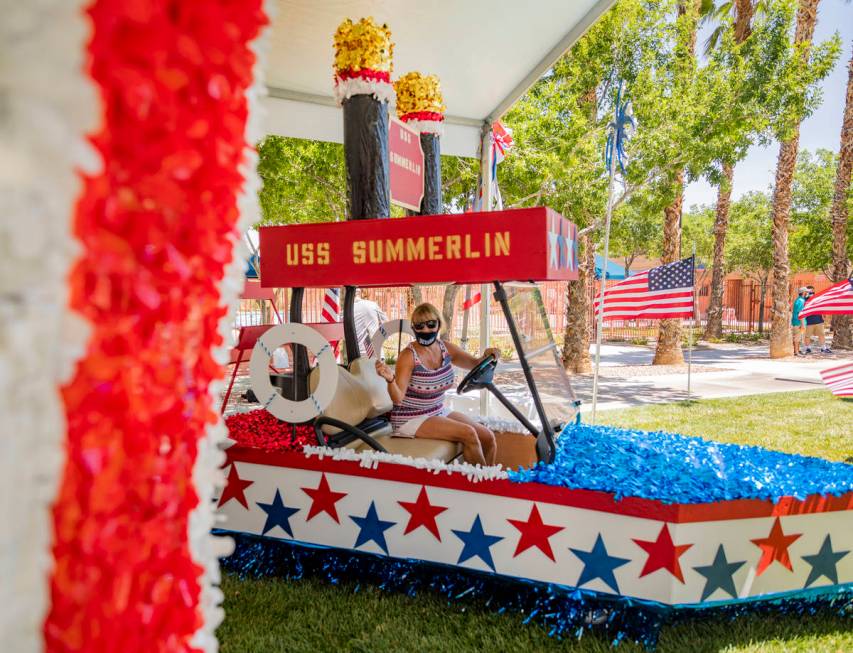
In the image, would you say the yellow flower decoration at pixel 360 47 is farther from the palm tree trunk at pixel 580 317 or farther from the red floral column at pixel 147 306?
the palm tree trunk at pixel 580 317

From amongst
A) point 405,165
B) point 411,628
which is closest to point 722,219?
point 405,165

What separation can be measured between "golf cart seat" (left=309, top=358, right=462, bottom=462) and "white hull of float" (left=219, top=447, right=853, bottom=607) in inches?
6.7

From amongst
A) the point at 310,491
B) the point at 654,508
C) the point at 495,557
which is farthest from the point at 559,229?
the point at 310,491

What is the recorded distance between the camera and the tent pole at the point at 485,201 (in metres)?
5.04

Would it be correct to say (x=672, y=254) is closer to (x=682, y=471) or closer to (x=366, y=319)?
(x=366, y=319)

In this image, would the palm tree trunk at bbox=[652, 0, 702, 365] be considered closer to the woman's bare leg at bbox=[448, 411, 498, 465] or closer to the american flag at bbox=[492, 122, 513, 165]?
the american flag at bbox=[492, 122, 513, 165]

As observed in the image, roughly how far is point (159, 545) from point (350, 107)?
9.84 feet

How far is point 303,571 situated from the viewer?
3283 mm

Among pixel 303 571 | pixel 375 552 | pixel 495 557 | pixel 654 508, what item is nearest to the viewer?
pixel 654 508

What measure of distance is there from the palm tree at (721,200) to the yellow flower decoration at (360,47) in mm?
6895

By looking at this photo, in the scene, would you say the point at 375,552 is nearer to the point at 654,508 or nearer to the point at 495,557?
the point at 495,557

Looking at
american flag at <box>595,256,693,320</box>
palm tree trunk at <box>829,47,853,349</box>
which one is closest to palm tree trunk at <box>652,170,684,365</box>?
american flag at <box>595,256,693,320</box>

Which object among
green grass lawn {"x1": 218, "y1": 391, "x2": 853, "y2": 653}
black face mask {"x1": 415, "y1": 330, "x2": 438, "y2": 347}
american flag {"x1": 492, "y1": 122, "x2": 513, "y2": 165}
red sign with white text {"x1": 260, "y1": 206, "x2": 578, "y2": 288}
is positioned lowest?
green grass lawn {"x1": 218, "y1": 391, "x2": 853, "y2": 653}

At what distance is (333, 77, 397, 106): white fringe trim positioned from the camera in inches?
132
